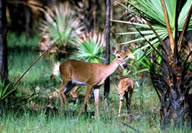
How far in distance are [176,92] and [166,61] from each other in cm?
45

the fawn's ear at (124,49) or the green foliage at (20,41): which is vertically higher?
the green foliage at (20,41)

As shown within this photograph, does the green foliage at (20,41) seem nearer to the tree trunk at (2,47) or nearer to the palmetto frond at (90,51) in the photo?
the palmetto frond at (90,51)

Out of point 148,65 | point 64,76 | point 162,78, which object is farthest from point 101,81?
point 148,65

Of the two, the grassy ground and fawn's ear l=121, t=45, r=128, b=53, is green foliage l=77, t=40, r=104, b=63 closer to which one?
the grassy ground

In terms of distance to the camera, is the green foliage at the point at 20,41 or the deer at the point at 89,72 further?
the green foliage at the point at 20,41

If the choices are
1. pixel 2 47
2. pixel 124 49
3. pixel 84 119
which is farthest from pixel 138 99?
pixel 2 47

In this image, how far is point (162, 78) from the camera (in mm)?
8367

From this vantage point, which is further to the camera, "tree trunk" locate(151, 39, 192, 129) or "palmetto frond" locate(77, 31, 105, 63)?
"palmetto frond" locate(77, 31, 105, 63)

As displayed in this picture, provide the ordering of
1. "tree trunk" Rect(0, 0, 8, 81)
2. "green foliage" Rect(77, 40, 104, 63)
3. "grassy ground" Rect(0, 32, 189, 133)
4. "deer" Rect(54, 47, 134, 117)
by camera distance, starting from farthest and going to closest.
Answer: "green foliage" Rect(77, 40, 104, 63), "tree trunk" Rect(0, 0, 8, 81), "deer" Rect(54, 47, 134, 117), "grassy ground" Rect(0, 32, 189, 133)

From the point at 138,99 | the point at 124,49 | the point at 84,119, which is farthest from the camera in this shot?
the point at 124,49

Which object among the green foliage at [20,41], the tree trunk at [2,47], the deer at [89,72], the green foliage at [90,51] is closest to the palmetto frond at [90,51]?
the green foliage at [90,51]

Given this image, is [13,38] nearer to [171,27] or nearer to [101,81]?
[101,81]

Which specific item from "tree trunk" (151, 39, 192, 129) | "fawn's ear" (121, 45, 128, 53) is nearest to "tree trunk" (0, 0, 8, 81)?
"fawn's ear" (121, 45, 128, 53)

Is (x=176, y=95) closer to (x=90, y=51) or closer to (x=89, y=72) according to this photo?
(x=89, y=72)
